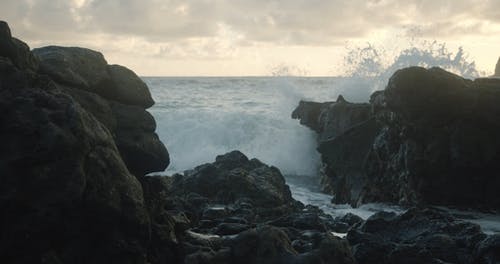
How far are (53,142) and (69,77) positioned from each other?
2.99m

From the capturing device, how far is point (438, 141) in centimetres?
1552

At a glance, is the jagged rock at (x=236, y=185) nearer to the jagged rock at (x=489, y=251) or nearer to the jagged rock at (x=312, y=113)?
the jagged rock at (x=489, y=251)

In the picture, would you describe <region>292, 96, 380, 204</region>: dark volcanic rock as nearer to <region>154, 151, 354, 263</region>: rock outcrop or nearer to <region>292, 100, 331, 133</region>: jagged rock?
<region>154, 151, 354, 263</region>: rock outcrop

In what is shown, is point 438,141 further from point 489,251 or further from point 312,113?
point 312,113

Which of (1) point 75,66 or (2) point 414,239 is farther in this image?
(2) point 414,239

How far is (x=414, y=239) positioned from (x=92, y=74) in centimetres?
611

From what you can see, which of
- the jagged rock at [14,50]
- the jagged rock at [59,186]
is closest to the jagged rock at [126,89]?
the jagged rock at [14,50]

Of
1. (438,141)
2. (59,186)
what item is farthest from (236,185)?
(59,186)

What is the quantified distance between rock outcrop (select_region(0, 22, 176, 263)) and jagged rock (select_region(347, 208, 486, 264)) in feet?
11.9

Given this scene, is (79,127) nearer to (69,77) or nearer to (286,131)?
(69,77)

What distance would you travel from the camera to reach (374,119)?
1883cm

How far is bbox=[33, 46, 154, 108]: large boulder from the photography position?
9305 mm

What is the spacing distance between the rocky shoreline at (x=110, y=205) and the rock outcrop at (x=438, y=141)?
10.2 feet

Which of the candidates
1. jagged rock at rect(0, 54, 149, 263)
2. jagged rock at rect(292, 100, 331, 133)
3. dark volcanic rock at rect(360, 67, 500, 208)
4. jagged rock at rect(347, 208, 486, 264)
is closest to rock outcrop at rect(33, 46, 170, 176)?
jagged rock at rect(0, 54, 149, 263)
